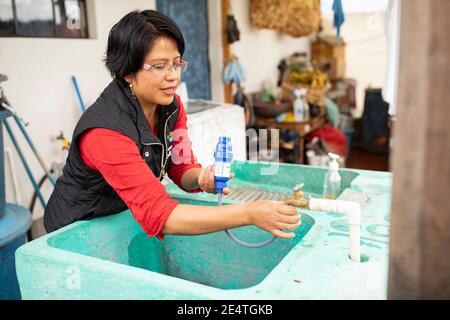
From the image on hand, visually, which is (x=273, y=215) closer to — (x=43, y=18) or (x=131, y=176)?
(x=131, y=176)

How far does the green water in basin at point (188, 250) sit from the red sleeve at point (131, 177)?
1.14 feet

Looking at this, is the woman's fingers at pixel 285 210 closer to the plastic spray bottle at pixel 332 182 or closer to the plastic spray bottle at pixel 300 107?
the plastic spray bottle at pixel 332 182

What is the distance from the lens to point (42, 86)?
9.83ft

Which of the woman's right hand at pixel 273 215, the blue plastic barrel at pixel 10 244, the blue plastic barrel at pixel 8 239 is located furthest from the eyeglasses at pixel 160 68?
the blue plastic barrel at pixel 10 244

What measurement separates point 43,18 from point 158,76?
1.99 meters

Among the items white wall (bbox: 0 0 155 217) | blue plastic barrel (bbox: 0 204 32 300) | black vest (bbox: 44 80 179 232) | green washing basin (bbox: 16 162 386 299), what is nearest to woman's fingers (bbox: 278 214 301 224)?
green washing basin (bbox: 16 162 386 299)

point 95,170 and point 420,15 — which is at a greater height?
point 420,15

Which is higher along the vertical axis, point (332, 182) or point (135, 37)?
point (135, 37)

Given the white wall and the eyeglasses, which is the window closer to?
the white wall

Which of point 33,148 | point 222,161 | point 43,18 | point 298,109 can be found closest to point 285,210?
point 222,161

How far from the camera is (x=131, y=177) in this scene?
4.51ft
